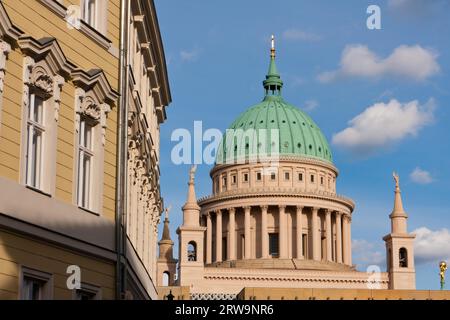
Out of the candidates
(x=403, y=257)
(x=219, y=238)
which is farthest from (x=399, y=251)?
(x=219, y=238)

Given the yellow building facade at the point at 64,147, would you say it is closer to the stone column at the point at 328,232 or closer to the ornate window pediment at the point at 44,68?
the ornate window pediment at the point at 44,68

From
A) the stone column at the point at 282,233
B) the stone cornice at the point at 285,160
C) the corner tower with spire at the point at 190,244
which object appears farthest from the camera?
the stone cornice at the point at 285,160

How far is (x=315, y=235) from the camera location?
119 meters

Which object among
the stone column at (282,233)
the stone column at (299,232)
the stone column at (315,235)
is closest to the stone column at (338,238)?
the stone column at (315,235)

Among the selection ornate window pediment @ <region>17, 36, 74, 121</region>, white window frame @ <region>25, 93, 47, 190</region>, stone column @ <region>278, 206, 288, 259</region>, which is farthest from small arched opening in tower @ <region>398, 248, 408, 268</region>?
white window frame @ <region>25, 93, 47, 190</region>

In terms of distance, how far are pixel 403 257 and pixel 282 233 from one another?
600 inches

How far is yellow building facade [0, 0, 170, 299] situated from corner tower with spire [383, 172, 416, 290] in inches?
3245

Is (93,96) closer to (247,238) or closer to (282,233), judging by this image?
(247,238)

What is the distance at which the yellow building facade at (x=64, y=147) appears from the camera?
1861 cm

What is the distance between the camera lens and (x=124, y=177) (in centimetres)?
2359

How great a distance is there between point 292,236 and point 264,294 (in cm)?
4956

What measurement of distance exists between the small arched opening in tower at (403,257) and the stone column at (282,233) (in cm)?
1354

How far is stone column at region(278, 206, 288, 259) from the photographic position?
117312mm
